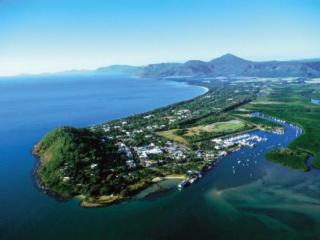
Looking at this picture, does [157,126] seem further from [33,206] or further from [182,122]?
[33,206]

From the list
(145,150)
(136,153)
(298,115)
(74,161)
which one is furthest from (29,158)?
(298,115)

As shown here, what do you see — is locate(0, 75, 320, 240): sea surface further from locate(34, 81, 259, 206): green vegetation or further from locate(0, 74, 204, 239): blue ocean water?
locate(34, 81, 259, 206): green vegetation

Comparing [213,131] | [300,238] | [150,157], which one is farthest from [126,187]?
Result: [213,131]

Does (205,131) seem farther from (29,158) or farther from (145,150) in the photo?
(29,158)

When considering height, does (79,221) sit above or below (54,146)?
below

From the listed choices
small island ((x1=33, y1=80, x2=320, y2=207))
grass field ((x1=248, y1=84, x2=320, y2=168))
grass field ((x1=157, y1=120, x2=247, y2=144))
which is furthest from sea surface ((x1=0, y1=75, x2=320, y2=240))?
grass field ((x1=157, y1=120, x2=247, y2=144))
